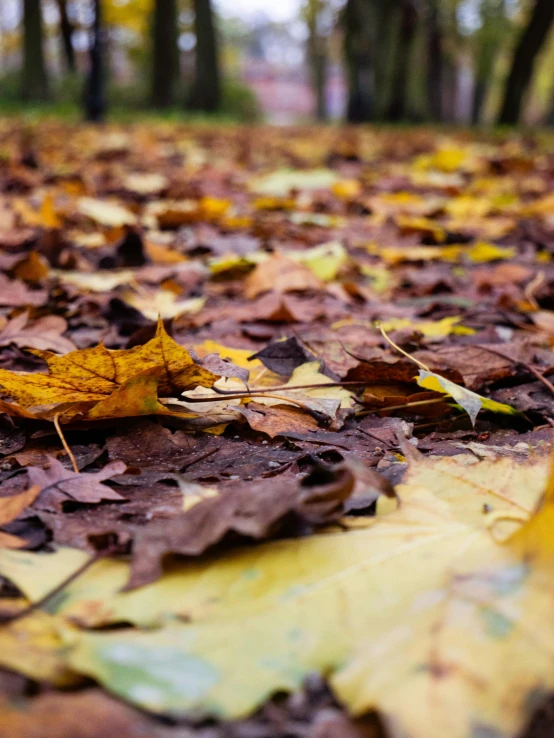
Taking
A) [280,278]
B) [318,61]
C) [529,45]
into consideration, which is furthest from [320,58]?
[280,278]

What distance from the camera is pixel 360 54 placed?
46.5 feet

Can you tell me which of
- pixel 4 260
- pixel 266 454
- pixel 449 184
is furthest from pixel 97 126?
pixel 266 454

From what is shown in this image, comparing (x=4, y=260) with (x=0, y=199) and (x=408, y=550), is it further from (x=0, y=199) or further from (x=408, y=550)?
(x=408, y=550)

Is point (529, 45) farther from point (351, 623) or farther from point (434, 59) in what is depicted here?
point (351, 623)

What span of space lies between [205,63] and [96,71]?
28.6ft

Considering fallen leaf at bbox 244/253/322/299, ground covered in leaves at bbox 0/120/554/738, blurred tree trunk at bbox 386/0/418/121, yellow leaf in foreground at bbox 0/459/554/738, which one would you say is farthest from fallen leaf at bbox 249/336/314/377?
blurred tree trunk at bbox 386/0/418/121

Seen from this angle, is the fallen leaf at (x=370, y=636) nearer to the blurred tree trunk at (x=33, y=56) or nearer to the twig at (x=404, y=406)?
the twig at (x=404, y=406)

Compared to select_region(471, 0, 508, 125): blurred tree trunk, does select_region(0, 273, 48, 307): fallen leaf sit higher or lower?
lower

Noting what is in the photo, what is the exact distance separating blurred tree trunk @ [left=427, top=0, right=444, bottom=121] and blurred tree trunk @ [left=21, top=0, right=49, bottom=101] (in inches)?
430

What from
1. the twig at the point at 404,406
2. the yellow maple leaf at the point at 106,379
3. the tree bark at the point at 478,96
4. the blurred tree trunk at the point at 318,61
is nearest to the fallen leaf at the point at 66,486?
the yellow maple leaf at the point at 106,379

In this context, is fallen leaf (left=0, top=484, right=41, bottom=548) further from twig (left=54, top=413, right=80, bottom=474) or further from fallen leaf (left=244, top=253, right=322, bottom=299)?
fallen leaf (left=244, top=253, right=322, bottom=299)

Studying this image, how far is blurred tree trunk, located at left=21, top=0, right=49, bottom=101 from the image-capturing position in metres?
16.6

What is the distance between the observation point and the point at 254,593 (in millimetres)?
625

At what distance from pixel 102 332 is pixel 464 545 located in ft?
3.56
